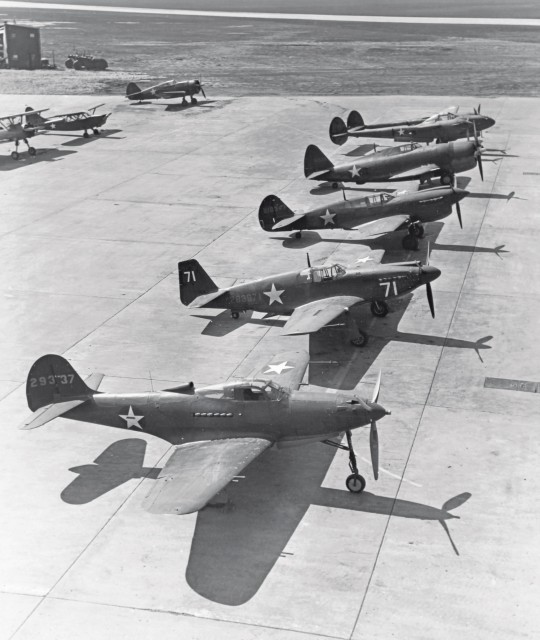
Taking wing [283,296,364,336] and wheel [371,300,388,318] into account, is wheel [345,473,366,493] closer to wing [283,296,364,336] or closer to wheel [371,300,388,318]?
wing [283,296,364,336]

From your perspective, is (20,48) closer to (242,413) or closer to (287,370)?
(287,370)

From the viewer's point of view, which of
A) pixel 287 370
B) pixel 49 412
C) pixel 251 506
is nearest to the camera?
pixel 251 506

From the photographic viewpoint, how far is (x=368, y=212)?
110 feet

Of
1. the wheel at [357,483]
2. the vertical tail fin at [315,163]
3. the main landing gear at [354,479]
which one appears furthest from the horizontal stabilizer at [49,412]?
the vertical tail fin at [315,163]

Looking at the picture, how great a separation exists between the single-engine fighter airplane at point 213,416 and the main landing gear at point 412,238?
1490cm

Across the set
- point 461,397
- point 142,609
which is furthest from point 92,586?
point 461,397

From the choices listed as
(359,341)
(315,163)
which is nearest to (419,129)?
(315,163)

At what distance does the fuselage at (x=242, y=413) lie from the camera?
1759cm

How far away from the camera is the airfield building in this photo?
279 feet

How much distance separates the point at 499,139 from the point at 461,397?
33576mm

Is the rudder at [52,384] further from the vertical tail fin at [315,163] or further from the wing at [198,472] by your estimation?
the vertical tail fin at [315,163]

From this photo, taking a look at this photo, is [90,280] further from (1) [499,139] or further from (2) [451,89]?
(2) [451,89]

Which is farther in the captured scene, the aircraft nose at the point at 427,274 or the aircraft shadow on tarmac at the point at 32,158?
the aircraft shadow on tarmac at the point at 32,158

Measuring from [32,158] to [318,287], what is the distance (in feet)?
93.3
